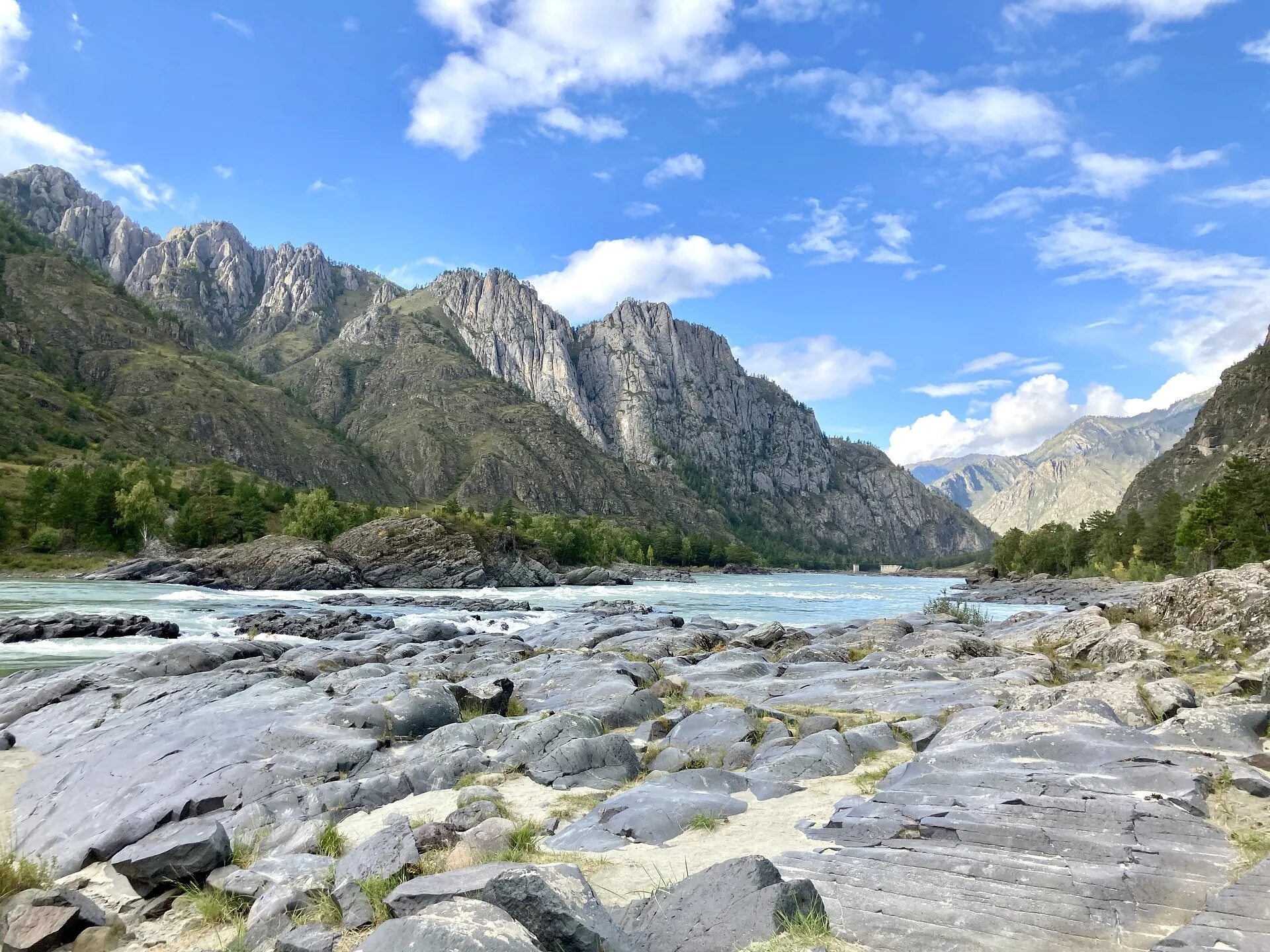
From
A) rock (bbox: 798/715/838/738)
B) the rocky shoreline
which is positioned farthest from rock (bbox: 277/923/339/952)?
rock (bbox: 798/715/838/738)

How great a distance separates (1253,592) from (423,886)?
89.1ft

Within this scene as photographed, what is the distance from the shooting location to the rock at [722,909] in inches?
243

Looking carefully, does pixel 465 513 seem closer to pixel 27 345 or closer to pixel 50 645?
pixel 50 645

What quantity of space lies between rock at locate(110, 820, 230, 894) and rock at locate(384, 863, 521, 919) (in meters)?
3.93

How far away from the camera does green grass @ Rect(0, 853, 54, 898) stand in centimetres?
885

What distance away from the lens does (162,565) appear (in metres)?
91.9

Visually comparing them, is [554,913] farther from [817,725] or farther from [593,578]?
[593,578]

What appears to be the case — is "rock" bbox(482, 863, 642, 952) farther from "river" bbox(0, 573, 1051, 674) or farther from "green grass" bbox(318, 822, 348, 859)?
"river" bbox(0, 573, 1051, 674)

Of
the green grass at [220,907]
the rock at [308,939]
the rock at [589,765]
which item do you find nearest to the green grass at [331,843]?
the green grass at [220,907]

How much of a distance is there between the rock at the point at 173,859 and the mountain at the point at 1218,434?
17430 centimetres

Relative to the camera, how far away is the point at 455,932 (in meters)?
5.86

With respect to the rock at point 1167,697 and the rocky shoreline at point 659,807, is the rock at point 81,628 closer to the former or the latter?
the rocky shoreline at point 659,807

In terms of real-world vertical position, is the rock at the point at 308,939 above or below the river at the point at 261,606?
above

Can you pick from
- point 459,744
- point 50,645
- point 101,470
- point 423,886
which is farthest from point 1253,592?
point 101,470
